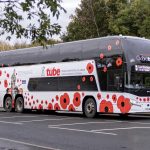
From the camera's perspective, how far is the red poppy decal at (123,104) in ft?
71.1

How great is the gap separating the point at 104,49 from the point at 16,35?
15792mm

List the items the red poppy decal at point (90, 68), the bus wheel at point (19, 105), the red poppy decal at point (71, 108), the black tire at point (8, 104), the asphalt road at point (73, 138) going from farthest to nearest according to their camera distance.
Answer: the black tire at point (8, 104)
the bus wheel at point (19, 105)
the red poppy decal at point (71, 108)
the red poppy decal at point (90, 68)
the asphalt road at point (73, 138)

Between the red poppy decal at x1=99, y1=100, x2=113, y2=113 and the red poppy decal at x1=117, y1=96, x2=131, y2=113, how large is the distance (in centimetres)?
52

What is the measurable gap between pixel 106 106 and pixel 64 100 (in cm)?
336

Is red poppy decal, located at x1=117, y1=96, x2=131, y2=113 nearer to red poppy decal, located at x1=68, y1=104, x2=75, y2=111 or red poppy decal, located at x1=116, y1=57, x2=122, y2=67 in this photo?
red poppy decal, located at x1=116, y1=57, x2=122, y2=67

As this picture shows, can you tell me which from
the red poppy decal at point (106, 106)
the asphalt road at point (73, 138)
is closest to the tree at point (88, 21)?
the red poppy decal at point (106, 106)

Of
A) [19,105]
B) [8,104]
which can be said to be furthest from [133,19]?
[19,105]

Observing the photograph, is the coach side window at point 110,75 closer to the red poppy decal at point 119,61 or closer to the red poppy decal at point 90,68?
the red poppy decal at point 119,61

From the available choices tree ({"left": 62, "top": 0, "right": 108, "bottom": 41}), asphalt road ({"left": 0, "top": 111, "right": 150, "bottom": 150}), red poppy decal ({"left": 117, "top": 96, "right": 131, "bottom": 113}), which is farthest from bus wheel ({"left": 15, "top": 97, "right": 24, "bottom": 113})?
tree ({"left": 62, "top": 0, "right": 108, "bottom": 41})

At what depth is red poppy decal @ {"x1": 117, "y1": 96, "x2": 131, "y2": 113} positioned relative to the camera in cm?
2167

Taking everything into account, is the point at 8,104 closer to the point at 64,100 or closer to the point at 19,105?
the point at 19,105

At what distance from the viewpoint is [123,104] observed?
21.8 m

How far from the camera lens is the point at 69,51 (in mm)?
25156

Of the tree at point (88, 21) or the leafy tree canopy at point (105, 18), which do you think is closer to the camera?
the leafy tree canopy at point (105, 18)
